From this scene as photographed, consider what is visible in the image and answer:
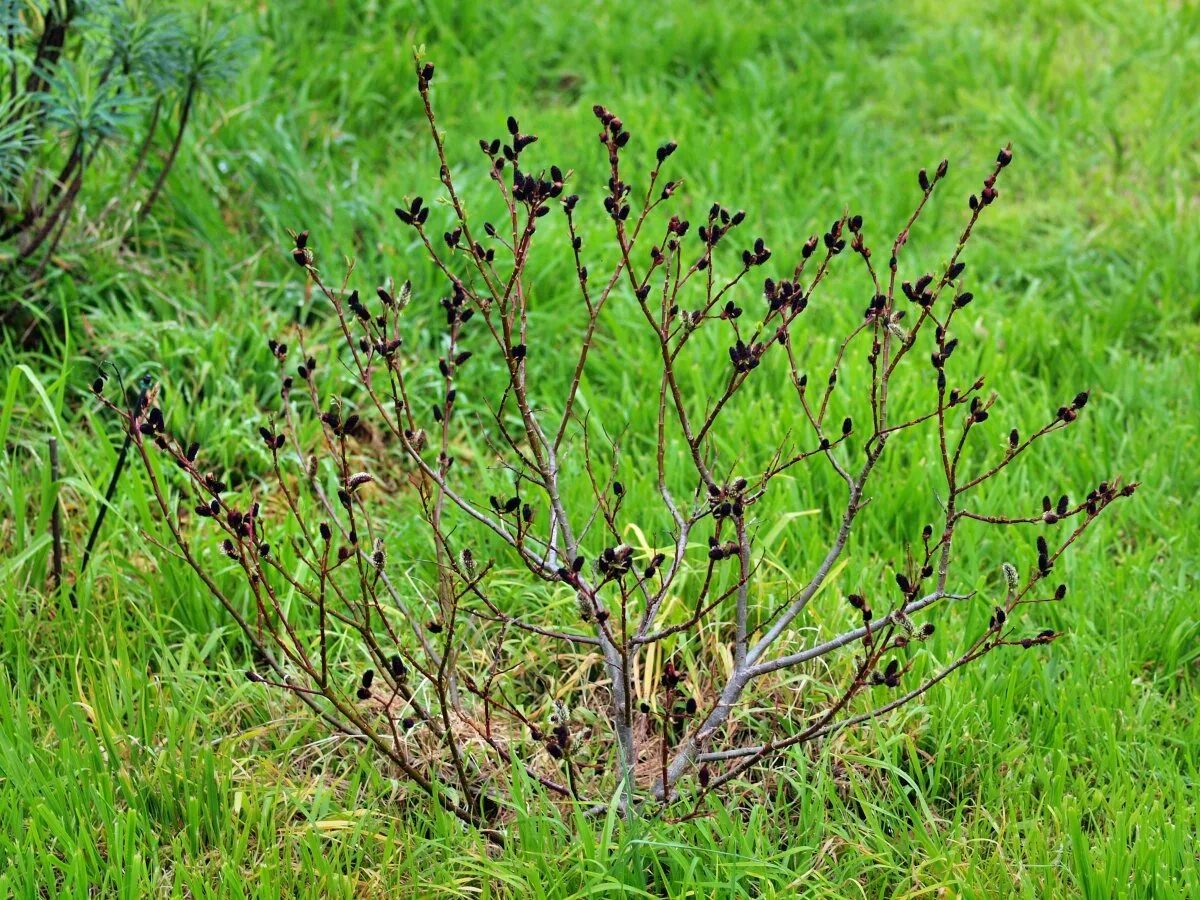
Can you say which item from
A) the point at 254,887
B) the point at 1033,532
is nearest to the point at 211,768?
the point at 254,887

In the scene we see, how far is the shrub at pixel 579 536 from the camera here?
2.29 meters

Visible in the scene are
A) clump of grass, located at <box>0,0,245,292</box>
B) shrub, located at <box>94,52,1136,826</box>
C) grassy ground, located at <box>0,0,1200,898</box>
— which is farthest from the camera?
clump of grass, located at <box>0,0,245,292</box>

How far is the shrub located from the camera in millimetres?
2287

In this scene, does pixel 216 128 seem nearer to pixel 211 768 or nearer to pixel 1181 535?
pixel 211 768

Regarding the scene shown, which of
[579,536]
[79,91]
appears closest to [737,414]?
[579,536]

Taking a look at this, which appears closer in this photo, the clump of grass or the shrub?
the shrub

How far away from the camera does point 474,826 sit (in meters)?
2.53

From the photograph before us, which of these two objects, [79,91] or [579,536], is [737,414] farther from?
[79,91]

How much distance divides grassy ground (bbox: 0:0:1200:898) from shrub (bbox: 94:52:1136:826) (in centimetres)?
13

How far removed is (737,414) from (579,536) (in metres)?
0.92

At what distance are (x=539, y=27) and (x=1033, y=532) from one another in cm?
372

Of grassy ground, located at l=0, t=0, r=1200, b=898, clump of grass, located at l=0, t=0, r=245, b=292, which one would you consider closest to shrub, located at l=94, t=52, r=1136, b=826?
grassy ground, located at l=0, t=0, r=1200, b=898

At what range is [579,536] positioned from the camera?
9.64 feet

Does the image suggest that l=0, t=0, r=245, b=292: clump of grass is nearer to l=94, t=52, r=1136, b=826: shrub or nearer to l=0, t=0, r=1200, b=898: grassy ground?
l=0, t=0, r=1200, b=898: grassy ground
